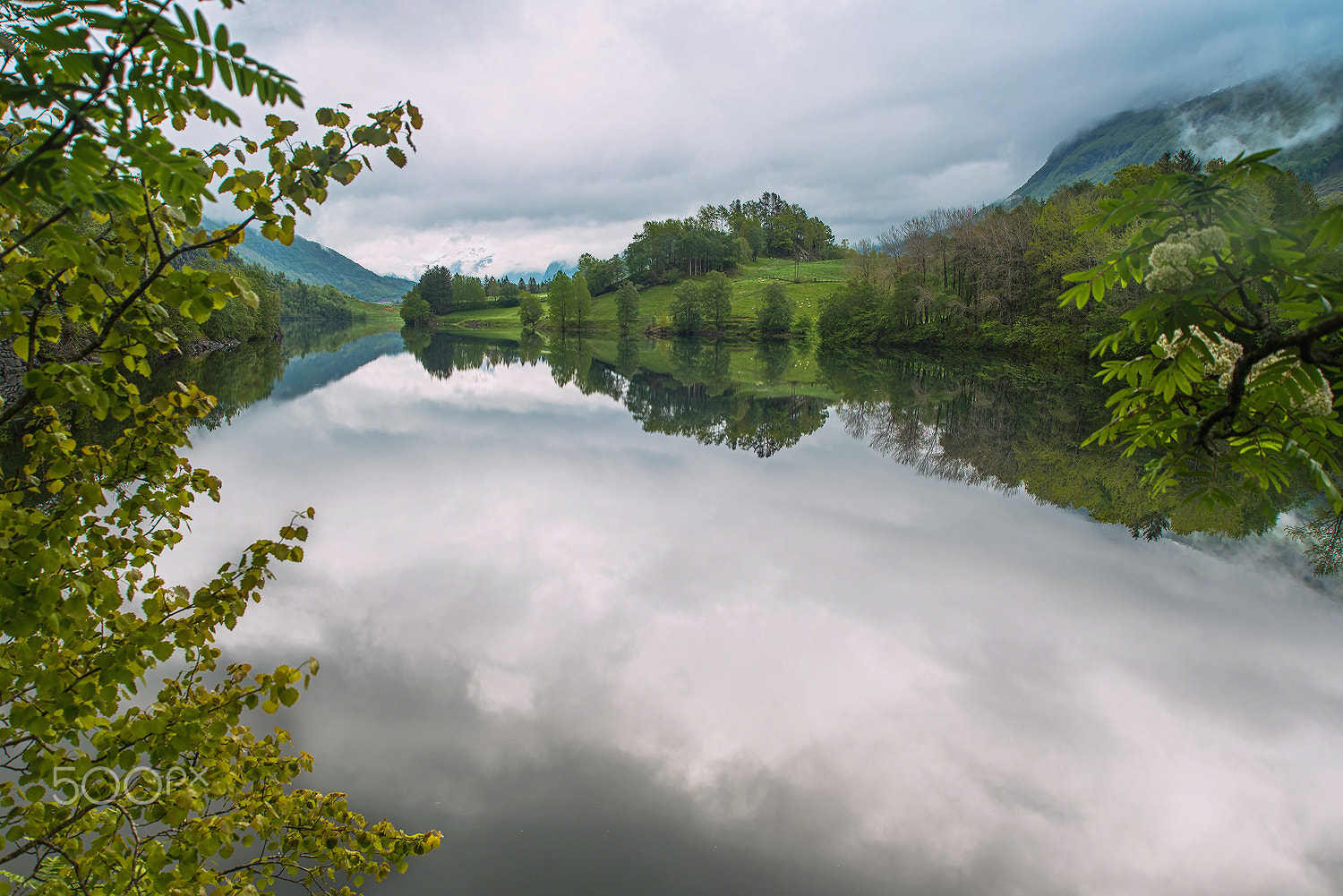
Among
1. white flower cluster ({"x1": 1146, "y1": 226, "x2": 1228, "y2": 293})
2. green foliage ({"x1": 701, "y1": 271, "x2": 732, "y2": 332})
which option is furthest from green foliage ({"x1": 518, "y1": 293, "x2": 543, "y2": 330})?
white flower cluster ({"x1": 1146, "y1": 226, "x2": 1228, "y2": 293})

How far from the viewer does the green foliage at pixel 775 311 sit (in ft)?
315

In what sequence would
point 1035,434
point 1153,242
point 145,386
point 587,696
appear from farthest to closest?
point 145,386 < point 1035,434 < point 587,696 < point 1153,242

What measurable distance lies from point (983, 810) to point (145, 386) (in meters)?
38.8

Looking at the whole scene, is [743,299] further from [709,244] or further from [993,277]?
[993,277]

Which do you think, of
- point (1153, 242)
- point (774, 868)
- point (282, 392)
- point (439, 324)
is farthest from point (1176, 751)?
point (439, 324)

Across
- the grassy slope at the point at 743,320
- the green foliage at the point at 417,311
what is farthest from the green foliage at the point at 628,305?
the green foliage at the point at 417,311

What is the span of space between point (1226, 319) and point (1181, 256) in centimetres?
66

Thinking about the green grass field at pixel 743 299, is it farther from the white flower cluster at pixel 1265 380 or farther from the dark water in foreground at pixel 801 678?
the white flower cluster at pixel 1265 380

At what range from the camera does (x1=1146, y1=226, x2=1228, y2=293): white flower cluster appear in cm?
309

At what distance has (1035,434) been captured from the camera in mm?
25219

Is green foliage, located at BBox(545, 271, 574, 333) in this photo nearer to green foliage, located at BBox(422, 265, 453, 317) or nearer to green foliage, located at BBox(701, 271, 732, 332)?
green foliage, located at BBox(701, 271, 732, 332)

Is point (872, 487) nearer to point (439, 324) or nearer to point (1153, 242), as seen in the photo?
point (1153, 242)

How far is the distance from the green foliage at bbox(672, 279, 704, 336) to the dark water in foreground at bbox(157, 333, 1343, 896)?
283ft

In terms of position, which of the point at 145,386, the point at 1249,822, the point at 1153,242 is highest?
the point at 1153,242
